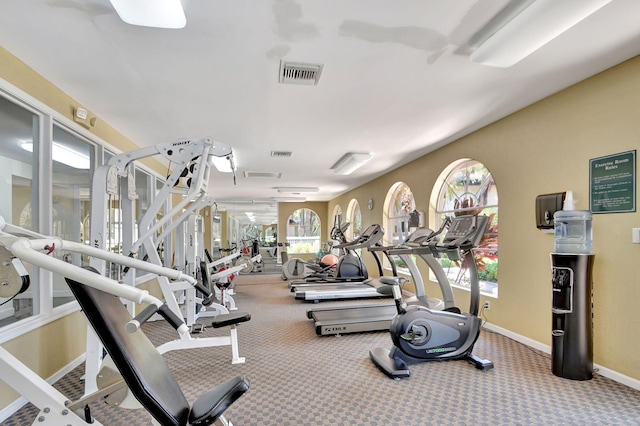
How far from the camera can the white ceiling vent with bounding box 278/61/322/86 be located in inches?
101

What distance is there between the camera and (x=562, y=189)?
10.3 ft

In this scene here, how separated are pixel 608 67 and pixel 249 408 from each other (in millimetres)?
3790

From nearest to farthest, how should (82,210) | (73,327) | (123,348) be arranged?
(123,348), (73,327), (82,210)

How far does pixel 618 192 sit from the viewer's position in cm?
268

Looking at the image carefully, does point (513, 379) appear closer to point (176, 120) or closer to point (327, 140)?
point (327, 140)

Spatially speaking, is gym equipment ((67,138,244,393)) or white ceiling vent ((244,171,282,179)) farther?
white ceiling vent ((244,171,282,179))

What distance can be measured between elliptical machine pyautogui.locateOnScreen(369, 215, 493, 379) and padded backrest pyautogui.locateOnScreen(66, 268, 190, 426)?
6.29ft

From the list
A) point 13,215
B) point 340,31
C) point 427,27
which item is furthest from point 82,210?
point 427,27

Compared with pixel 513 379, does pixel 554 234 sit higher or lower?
higher

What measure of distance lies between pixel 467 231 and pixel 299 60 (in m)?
2.02

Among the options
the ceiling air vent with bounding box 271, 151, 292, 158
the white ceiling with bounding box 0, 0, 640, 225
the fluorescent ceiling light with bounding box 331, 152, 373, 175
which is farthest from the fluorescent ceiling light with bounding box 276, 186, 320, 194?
the white ceiling with bounding box 0, 0, 640, 225

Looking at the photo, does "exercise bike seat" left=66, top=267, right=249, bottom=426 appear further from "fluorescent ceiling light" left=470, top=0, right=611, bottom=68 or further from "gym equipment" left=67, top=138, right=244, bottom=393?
"fluorescent ceiling light" left=470, top=0, right=611, bottom=68

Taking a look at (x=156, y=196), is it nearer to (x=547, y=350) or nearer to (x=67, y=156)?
(x=67, y=156)

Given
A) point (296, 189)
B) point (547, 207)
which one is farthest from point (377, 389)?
point (296, 189)
